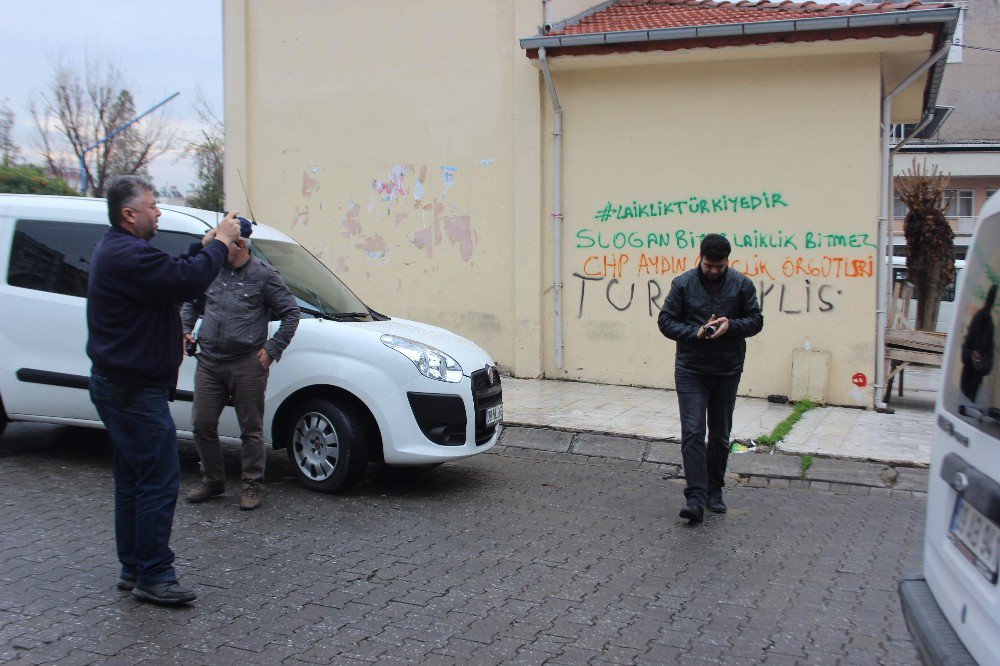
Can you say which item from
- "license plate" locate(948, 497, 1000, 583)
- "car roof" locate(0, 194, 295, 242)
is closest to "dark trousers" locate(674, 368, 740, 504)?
"license plate" locate(948, 497, 1000, 583)

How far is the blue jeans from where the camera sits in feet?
13.3

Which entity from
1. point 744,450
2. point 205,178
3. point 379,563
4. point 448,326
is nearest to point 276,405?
point 379,563

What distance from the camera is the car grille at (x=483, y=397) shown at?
616 cm

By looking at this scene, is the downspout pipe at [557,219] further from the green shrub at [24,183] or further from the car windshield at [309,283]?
the green shrub at [24,183]

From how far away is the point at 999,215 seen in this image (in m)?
2.87

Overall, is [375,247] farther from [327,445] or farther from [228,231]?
[228,231]

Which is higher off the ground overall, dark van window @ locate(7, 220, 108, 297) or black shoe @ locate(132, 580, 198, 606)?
dark van window @ locate(7, 220, 108, 297)

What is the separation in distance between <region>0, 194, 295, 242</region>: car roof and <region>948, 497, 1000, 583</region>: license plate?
5.13m

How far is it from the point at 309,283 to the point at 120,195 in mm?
2648

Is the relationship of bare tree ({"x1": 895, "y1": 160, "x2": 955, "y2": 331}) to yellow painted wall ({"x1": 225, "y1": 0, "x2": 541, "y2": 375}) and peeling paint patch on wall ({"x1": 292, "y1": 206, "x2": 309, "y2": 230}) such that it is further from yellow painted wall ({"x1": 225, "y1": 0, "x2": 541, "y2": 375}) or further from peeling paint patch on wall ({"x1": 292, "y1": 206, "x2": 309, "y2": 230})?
peeling paint patch on wall ({"x1": 292, "y1": 206, "x2": 309, "y2": 230})

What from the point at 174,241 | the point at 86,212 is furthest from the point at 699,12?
the point at 86,212

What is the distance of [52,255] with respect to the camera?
21.4 feet

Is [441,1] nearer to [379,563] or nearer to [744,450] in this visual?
[744,450]

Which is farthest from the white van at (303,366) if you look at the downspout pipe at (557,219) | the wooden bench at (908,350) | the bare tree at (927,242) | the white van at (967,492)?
the bare tree at (927,242)
